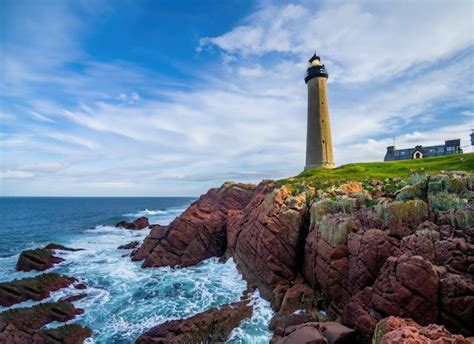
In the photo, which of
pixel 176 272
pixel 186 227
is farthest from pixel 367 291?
pixel 186 227

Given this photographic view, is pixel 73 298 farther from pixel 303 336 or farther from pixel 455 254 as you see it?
pixel 455 254

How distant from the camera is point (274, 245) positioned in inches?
861

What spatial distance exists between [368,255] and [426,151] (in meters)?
54.5

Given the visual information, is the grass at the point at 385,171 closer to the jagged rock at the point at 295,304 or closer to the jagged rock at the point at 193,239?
the jagged rock at the point at 193,239

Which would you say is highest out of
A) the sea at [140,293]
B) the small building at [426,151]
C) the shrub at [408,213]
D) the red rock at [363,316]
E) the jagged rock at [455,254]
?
the small building at [426,151]

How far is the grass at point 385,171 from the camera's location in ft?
102

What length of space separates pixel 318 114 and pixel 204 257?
94.7 ft

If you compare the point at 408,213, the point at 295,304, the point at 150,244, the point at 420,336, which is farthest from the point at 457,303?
the point at 150,244

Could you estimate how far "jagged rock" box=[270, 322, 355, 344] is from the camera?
11.6 m

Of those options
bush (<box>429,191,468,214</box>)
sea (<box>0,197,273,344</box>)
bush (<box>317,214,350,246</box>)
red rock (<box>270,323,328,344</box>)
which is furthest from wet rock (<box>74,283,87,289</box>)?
bush (<box>429,191,468,214</box>)

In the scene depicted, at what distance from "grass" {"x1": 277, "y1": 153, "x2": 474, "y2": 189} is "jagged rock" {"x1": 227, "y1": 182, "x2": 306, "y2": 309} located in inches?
254

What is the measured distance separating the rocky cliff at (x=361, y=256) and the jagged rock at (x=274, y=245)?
8cm

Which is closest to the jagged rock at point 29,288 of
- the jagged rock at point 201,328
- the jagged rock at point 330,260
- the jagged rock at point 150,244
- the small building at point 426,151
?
the jagged rock at point 150,244

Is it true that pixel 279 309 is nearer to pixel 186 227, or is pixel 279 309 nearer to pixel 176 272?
pixel 176 272
